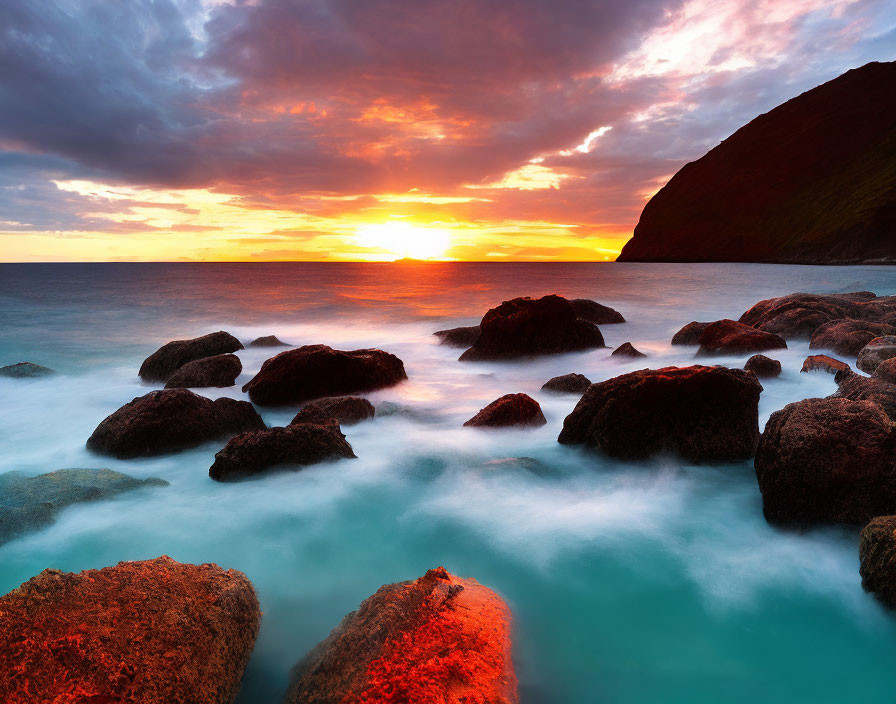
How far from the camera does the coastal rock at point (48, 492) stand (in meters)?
4.20

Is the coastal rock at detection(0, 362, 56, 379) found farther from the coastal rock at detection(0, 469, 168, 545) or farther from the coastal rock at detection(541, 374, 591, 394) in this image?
the coastal rock at detection(541, 374, 591, 394)

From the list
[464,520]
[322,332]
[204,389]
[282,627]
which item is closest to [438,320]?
[322,332]

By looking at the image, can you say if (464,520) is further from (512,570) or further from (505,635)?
(505,635)

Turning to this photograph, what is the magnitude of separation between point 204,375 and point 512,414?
216 inches

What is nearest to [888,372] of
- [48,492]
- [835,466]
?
[835,466]

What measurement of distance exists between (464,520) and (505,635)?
176 cm

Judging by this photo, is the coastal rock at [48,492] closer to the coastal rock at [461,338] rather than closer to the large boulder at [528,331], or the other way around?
the large boulder at [528,331]

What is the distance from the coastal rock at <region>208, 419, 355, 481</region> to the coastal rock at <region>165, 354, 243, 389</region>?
405 cm

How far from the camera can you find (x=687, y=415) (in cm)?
524

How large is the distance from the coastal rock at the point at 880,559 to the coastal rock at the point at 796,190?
249 ft

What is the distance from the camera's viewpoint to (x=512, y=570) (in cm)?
377

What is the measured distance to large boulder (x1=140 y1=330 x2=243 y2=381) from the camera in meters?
9.84

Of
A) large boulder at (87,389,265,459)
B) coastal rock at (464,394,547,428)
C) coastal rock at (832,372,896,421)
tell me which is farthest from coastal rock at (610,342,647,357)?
large boulder at (87,389,265,459)

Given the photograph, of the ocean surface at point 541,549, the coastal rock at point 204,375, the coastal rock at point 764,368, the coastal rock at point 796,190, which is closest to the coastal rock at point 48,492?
the ocean surface at point 541,549
